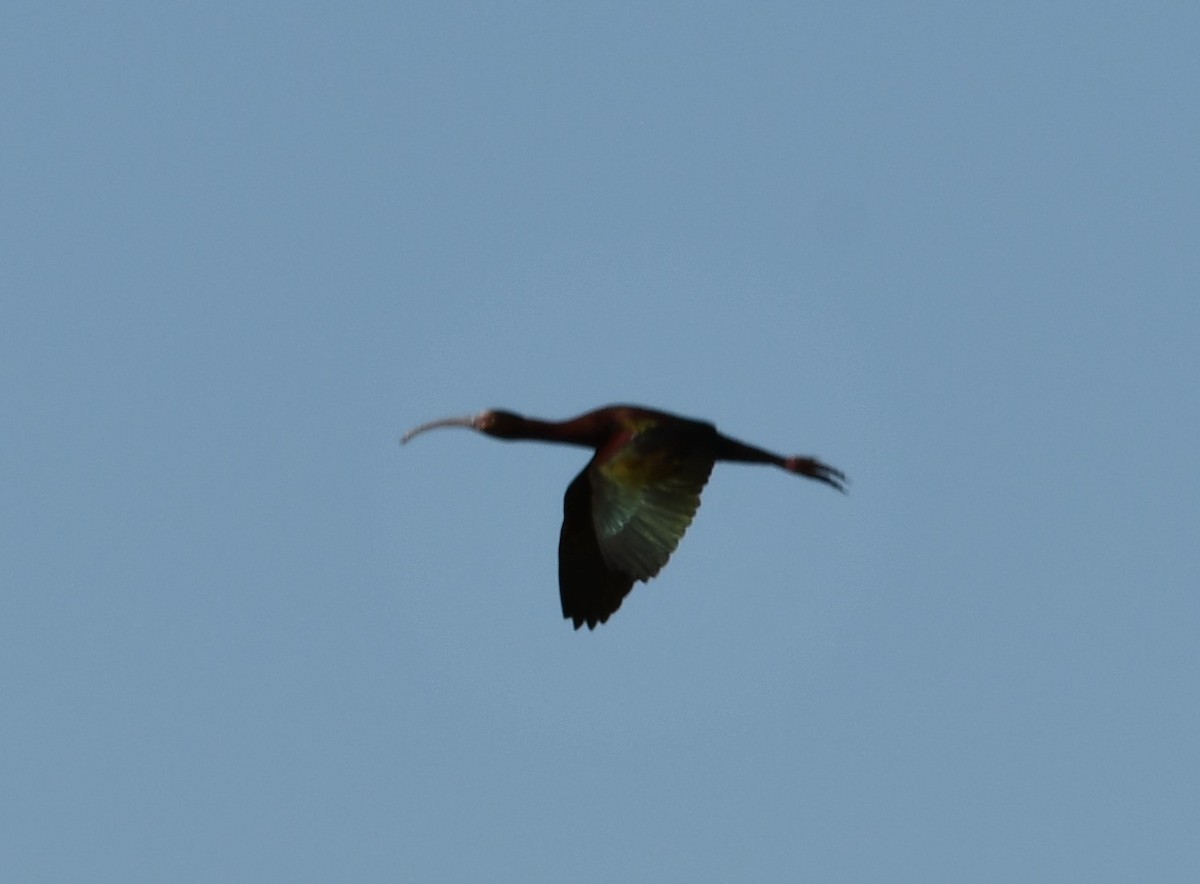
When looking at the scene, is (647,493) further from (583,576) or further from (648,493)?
(583,576)

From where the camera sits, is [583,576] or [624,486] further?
[583,576]

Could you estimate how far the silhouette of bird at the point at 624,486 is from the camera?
40.8 meters

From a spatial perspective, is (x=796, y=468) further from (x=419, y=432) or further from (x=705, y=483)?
(x=419, y=432)

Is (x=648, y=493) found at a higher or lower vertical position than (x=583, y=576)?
higher

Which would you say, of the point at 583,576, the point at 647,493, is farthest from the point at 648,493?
the point at 583,576

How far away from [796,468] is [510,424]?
10.3 feet

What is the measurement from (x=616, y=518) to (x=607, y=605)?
76.6 inches

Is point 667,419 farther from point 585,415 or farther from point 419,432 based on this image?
point 419,432

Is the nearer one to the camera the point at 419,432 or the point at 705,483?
the point at 705,483

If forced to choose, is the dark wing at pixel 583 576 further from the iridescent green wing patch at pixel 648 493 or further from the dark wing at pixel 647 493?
the iridescent green wing patch at pixel 648 493

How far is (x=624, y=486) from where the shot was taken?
41.0m

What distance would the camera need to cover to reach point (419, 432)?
44438mm

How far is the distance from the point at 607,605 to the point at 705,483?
218cm

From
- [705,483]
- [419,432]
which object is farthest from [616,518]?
[419,432]
